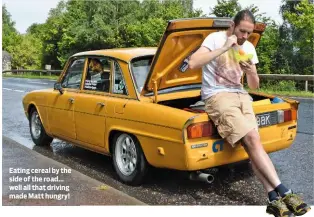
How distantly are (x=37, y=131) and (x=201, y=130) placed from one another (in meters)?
3.46

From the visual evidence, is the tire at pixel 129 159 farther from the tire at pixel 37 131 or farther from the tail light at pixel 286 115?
the tire at pixel 37 131

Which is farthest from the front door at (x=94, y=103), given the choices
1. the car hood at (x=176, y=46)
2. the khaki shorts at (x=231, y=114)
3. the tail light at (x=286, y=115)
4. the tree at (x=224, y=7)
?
the tree at (x=224, y=7)

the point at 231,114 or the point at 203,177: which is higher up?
the point at 231,114

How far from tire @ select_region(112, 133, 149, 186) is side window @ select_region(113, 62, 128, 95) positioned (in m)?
0.48

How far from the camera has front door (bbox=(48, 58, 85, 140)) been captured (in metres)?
5.93

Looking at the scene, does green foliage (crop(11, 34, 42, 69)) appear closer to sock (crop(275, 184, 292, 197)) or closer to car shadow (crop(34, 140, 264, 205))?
car shadow (crop(34, 140, 264, 205))

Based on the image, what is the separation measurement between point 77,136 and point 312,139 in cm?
348

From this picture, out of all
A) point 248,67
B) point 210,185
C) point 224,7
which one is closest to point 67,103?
point 210,185

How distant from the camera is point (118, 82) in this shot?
537 centimetres

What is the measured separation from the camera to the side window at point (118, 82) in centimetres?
528

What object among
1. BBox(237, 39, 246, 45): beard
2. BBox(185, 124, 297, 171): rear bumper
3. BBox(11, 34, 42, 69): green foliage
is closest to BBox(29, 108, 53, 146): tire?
BBox(185, 124, 297, 171): rear bumper

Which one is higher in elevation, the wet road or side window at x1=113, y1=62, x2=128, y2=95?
side window at x1=113, y1=62, x2=128, y2=95

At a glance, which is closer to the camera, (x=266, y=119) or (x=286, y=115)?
(x=266, y=119)

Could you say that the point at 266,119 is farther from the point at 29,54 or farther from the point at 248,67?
the point at 29,54
